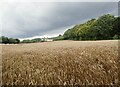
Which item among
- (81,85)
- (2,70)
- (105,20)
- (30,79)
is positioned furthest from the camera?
(105,20)

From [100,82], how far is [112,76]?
30 centimetres

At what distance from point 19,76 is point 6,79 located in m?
0.27

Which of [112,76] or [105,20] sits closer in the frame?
[112,76]

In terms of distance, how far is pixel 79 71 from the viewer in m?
4.26

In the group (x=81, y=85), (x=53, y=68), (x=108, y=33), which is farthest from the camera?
(x=108, y=33)

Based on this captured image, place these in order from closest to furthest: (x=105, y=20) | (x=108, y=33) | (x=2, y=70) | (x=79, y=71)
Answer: (x=79, y=71) → (x=2, y=70) → (x=108, y=33) → (x=105, y=20)

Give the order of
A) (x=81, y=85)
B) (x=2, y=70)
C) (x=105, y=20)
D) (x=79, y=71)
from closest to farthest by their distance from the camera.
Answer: (x=81, y=85) → (x=79, y=71) → (x=2, y=70) → (x=105, y=20)

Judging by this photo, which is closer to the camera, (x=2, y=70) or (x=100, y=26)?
(x=2, y=70)

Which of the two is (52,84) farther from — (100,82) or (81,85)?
(100,82)

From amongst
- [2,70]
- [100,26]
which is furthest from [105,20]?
[2,70]

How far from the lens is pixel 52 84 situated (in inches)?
145

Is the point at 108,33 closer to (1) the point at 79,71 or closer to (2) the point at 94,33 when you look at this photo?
(2) the point at 94,33

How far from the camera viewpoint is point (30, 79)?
3961 mm

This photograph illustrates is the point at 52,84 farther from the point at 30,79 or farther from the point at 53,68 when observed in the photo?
the point at 53,68
